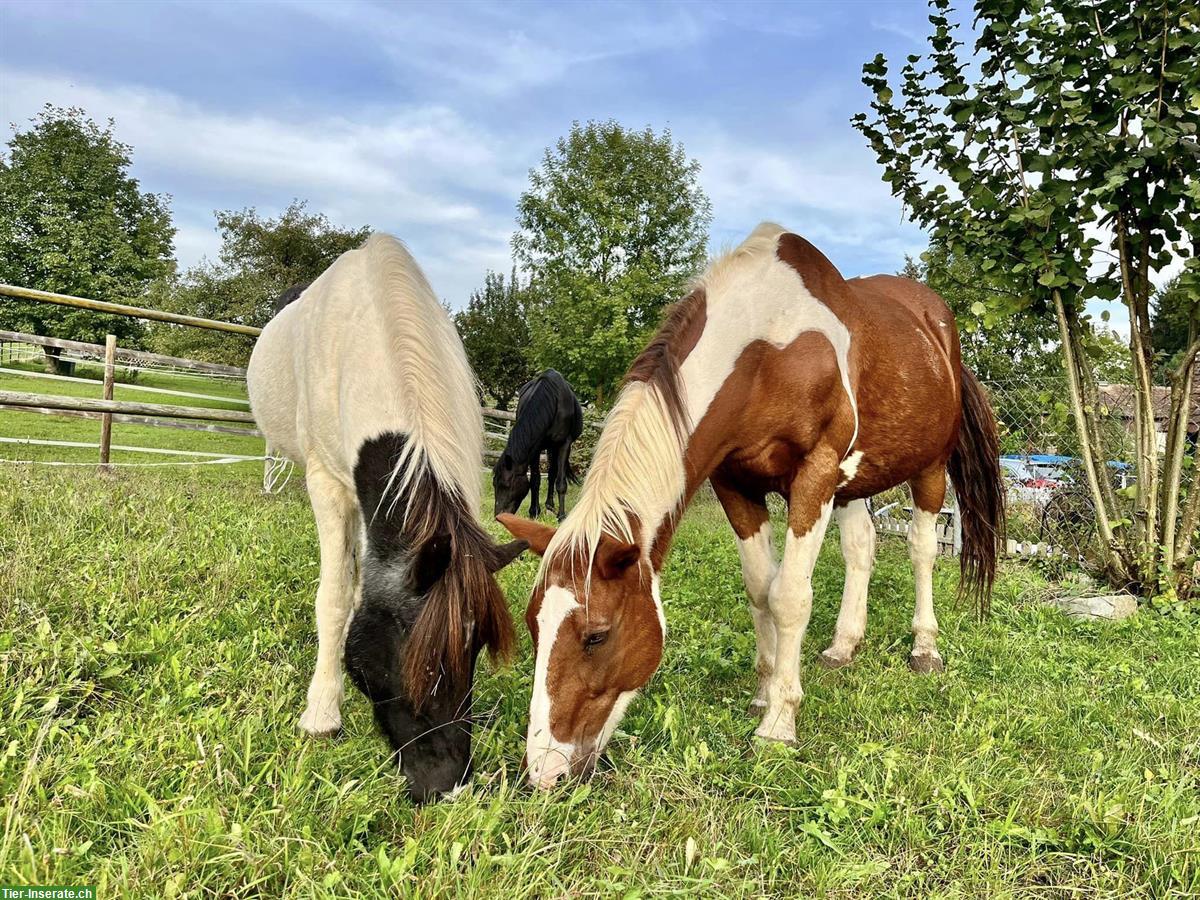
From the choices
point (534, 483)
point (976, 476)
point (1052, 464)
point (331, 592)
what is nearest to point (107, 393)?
point (534, 483)

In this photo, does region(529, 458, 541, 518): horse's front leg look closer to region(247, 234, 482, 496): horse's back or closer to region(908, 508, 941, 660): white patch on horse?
region(908, 508, 941, 660): white patch on horse

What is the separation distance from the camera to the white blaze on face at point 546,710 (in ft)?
6.84

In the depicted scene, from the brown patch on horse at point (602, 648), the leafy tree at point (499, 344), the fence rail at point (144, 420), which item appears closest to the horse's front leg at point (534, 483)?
the fence rail at point (144, 420)

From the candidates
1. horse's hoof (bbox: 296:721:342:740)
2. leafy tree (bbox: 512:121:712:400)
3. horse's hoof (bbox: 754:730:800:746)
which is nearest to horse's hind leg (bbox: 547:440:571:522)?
horse's hoof (bbox: 754:730:800:746)

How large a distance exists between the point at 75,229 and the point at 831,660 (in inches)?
1270

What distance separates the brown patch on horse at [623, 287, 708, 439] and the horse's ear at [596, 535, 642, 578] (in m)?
0.52

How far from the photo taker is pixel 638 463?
240cm

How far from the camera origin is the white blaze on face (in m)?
2.08

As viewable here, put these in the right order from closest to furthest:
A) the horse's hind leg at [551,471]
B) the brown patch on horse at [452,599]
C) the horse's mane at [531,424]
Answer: the brown patch on horse at [452,599]
the horse's mane at [531,424]
the horse's hind leg at [551,471]

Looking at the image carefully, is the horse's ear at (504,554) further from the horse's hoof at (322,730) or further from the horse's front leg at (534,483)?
the horse's front leg at (534,483)

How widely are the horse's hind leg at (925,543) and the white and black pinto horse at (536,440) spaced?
557cm

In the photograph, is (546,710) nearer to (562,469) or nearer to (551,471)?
(562,469)

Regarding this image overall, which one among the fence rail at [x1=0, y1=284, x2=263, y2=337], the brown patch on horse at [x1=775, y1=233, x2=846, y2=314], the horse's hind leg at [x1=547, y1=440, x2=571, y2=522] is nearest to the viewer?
the brown patch on horse at [x1=775, y1=233, x2=846, y2=314]

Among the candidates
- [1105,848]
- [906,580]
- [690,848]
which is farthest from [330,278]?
[906,580]
